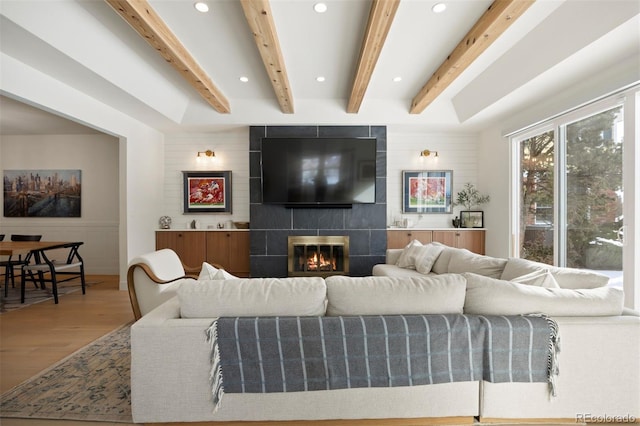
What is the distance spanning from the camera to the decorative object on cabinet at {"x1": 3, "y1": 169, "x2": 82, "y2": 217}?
5785mm

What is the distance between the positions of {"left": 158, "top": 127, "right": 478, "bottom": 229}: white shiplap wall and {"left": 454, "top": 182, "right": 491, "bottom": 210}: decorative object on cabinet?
11cm

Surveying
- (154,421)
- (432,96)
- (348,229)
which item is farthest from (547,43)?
(154,421)

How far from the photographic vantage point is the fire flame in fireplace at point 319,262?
5152 millimetres

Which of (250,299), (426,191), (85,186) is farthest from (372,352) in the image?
(85,186)

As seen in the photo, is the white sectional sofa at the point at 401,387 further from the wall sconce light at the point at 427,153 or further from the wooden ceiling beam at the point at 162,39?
the wall sconce light at the point at 427,153

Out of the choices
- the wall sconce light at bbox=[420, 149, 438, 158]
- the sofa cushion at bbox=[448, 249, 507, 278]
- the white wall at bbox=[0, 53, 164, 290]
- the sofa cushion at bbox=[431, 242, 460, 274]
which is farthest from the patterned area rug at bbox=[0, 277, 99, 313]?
the wall sconce light at bbox=[420, 149, 438, 158]

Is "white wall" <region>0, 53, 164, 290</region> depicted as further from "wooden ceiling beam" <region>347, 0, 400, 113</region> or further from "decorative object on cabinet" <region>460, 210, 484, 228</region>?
"decorative object on cabinet" <region>460, 210, 484, 228</region>

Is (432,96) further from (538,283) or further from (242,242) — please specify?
(242,242)

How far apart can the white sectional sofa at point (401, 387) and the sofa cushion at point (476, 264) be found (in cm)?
105

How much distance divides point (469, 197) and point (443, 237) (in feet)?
3.14

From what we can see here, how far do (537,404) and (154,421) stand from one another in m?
1.91

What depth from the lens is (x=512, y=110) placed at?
169 inches

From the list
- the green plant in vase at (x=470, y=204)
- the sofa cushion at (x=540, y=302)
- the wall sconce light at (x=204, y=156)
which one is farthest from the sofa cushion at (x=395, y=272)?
the wall sconce light at (x=204, y=156)

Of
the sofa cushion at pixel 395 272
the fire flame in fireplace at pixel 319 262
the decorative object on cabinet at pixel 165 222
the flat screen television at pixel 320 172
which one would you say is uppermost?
the flat screen television at pixel 320 172
